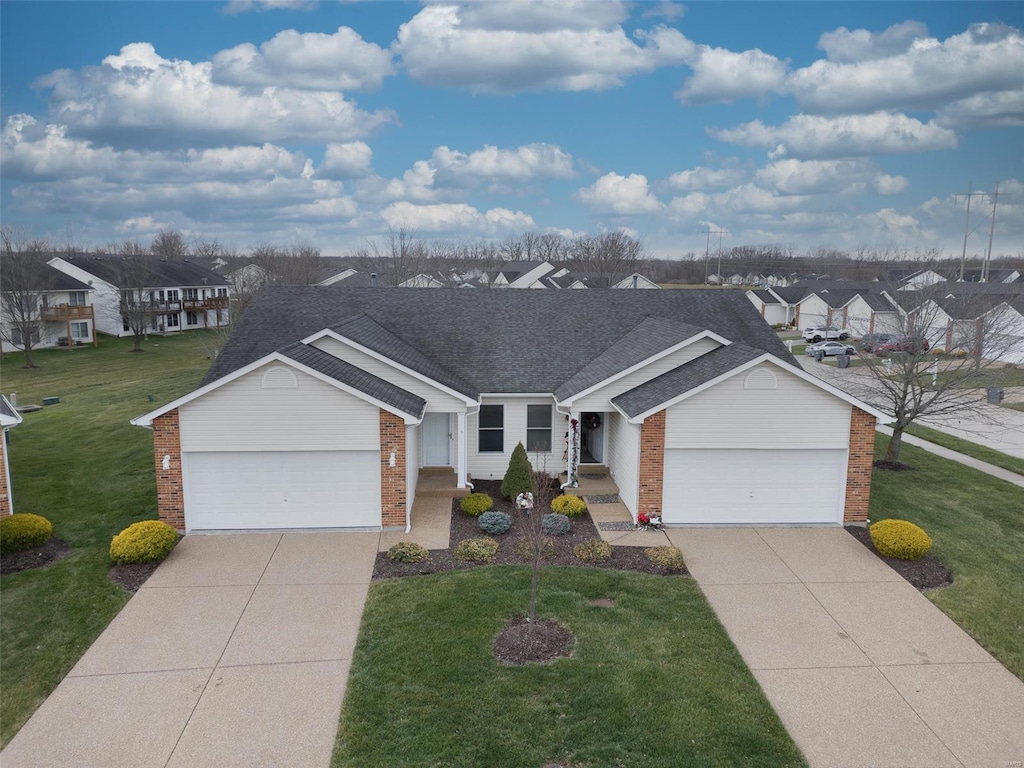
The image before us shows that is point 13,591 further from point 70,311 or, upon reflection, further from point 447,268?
point 447,268

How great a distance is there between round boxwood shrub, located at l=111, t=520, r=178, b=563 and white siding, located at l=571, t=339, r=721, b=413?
32.4ft

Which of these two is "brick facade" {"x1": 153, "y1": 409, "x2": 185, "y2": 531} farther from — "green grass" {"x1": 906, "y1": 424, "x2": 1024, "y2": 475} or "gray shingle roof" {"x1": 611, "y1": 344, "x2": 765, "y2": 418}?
"green grass" {"x1": 906, "y1": 424, "x2": 1024, "y2": 475}

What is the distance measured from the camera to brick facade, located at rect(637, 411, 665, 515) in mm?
15648

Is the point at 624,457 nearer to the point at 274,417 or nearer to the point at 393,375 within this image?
the point at 393,375

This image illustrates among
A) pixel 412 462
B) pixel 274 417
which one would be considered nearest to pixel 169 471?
pixel 274 417

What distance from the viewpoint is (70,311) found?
51.7 m

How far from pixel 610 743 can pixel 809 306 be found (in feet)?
222

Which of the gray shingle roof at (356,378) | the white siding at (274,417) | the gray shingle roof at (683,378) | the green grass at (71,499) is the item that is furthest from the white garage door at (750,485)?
the green grass at (71,499)

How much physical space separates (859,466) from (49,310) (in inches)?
2165

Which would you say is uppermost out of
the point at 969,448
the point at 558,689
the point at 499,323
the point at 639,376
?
the point at 499,323

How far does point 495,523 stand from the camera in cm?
1541

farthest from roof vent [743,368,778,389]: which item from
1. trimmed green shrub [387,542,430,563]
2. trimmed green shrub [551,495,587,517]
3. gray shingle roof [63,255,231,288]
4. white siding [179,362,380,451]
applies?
gray shingle roof [63,255,231,288]

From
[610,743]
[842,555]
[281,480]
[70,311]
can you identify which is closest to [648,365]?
[842,555]

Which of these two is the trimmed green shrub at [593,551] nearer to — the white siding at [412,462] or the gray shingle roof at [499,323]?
the white siding at [412,462]
